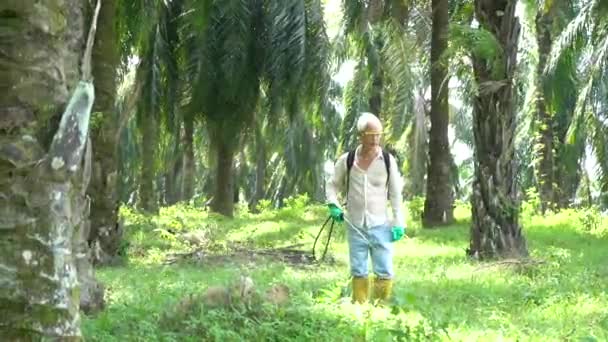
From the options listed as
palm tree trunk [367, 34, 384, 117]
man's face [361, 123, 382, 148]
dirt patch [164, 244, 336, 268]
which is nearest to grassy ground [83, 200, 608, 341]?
dirt patch [164, 244, 336, 268]

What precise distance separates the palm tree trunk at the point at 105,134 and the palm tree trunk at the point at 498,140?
476 cm

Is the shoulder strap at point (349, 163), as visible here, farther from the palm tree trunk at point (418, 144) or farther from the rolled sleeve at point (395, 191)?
the palm tree trunk at point (418, 144)

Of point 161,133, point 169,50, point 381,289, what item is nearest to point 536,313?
point 381,289

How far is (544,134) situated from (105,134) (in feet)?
42.7

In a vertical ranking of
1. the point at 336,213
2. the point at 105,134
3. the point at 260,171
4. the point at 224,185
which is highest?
the point at 260,171

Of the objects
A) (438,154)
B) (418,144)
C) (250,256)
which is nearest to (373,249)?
(250,256)

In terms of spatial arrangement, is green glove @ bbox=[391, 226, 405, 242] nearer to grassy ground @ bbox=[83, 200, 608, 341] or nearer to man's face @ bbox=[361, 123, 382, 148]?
grassy ground @ bbox=[83, 200, 608, 341]

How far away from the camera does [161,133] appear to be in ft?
73.6

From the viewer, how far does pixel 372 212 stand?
23.8 ft

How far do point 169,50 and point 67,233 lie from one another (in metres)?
15.0

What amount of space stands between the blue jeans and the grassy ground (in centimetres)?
26

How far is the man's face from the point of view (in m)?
7.21

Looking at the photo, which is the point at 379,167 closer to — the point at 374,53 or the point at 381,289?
the point at 381,289

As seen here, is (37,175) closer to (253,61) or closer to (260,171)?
(253,61)
